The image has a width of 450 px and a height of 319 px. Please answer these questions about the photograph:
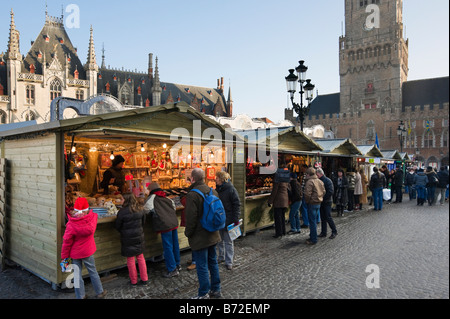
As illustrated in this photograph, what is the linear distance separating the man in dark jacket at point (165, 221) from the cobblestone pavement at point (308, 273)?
25 centimetres

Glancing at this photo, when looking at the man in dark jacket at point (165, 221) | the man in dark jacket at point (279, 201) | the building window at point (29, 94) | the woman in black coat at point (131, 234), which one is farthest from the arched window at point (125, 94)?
the woman in black coat at point (131, 234)

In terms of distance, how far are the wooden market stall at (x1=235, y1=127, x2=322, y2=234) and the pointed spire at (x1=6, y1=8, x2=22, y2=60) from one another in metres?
40.5

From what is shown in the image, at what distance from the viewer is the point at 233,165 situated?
28.3 feet

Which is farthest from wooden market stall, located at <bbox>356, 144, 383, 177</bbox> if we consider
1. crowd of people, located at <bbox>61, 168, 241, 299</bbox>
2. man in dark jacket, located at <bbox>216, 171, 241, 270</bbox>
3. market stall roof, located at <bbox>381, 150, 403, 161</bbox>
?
crowd of people, located at <bbox>61, 168, 241, 299</bbox>

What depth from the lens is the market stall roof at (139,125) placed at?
16.5ft

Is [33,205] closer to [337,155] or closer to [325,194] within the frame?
[325,194]

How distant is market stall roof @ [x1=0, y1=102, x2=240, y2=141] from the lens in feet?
16.5

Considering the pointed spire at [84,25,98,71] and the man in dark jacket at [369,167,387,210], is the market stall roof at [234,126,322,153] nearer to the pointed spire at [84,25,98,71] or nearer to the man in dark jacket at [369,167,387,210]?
the man in dark jacket at [369,167,387,210]

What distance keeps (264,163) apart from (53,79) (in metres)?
40.4

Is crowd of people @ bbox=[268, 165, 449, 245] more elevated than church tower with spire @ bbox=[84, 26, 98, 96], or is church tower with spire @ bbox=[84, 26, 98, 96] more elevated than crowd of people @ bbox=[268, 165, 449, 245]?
church tower with spire @ bbox=[84, 26, 98, 96]

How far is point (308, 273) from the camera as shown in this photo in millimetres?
5699
